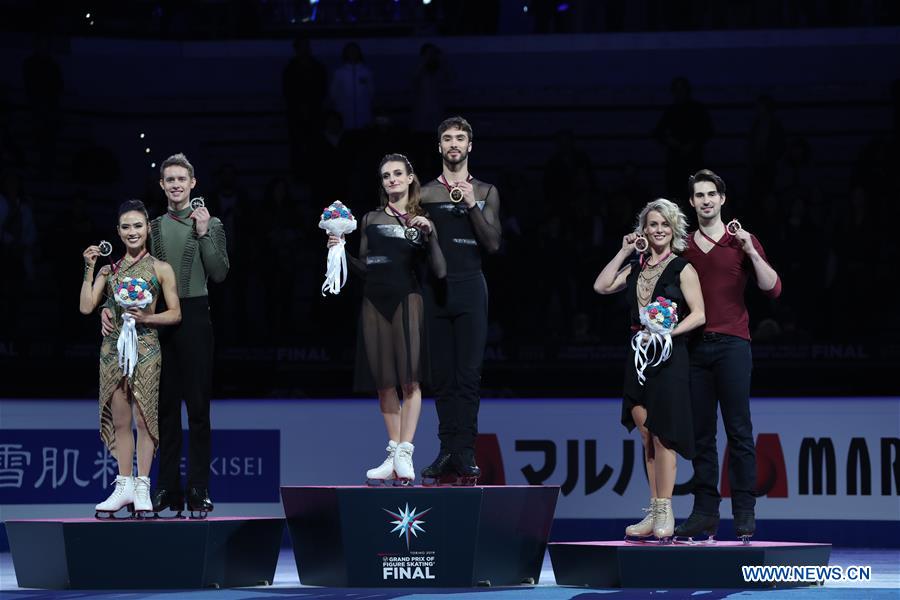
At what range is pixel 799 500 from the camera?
1219 cm

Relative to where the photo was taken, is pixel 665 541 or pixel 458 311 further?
pixel 458 311

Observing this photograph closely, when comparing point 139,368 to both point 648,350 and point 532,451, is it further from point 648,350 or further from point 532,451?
point 532,451

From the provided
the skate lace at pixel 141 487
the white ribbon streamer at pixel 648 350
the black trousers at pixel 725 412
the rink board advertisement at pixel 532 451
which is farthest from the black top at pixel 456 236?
the rink board advertisement at pixel 532 451

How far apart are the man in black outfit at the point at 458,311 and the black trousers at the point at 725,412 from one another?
1.25 meters

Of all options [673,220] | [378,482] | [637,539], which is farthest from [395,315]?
[637,539]

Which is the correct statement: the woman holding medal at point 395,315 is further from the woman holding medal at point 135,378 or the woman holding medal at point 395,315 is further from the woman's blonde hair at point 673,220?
the woman's blonde hair at point 673,220

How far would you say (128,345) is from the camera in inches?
340

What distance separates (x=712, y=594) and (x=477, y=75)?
444 inches

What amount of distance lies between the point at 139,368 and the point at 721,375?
129 inches

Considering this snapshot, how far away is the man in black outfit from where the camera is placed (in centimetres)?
873

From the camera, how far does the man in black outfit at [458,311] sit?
8734mm

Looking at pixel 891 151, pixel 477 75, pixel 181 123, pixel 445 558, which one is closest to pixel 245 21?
pixel 181 123

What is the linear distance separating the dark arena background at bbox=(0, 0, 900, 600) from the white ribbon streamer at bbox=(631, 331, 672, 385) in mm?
1121

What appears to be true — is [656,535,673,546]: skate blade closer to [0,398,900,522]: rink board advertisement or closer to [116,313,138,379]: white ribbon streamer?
[116,313,138,379]: white ribbon streamer
